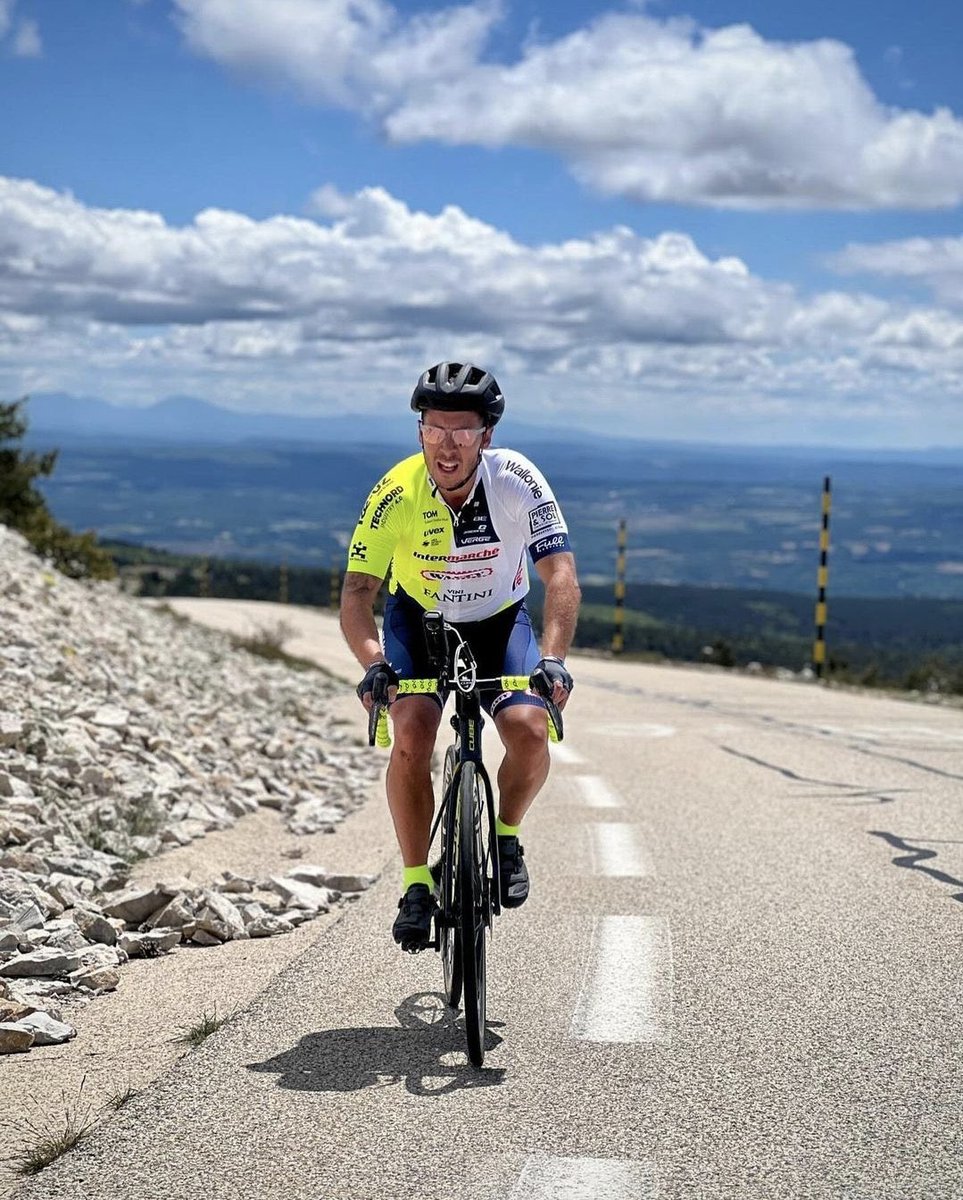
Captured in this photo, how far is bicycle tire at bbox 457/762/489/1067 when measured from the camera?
4.71 meters

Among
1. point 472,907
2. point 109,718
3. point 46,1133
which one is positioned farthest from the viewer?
point 109,718

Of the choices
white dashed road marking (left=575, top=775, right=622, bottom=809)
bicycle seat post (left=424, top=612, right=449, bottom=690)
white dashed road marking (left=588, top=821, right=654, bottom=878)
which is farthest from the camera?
white dashed road marking (left=575, top=775, right=622, bottom=809)

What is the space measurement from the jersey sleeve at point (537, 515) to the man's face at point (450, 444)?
0.73 ft

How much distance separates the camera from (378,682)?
5051mm

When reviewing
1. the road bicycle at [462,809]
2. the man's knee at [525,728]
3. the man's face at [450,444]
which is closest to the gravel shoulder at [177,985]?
the road bicycle at [462,809]

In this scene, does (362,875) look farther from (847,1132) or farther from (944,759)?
(944,759)

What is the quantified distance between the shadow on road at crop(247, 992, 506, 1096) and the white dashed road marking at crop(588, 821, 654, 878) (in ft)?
8.65

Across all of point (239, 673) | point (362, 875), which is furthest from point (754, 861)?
point (239, 673)

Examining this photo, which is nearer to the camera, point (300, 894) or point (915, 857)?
point (300, 894)

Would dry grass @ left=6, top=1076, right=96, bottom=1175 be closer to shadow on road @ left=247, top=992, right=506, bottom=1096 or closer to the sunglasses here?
shadow on road @ left=247, top=992, right=506, bottom=1096

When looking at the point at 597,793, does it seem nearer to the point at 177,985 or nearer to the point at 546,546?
the point at 177,985

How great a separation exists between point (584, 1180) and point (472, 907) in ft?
4.36

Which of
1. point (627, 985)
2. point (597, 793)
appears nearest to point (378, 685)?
point (627, 985)

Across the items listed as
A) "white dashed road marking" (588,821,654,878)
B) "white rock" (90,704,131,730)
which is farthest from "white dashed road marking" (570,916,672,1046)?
"white rock" (90,704,131,730)
